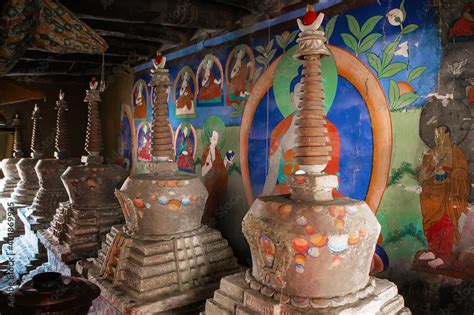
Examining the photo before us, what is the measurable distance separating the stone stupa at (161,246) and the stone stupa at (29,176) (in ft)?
18.2

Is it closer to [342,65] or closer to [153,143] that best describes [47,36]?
[153,143]

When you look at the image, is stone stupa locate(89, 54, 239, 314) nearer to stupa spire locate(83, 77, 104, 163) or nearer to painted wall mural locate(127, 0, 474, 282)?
painted wall mural locate(127, 0, 474, 282)

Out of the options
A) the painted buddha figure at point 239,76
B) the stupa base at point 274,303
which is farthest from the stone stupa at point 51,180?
the stupa base at point 274,303

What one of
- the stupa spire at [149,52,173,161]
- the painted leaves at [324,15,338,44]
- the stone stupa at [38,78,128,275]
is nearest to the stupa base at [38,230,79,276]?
the stone stupa at [38,78,128,275]

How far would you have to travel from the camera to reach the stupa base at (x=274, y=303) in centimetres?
246

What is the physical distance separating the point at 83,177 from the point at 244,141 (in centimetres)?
267

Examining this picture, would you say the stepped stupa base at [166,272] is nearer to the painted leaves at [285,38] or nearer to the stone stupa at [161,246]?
the stone stupa at [161,246]

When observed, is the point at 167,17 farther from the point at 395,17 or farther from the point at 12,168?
the point at 12,168

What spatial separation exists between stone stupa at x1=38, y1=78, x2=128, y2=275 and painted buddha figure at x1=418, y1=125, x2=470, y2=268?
4420 mm

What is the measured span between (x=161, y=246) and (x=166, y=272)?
0.84 ft

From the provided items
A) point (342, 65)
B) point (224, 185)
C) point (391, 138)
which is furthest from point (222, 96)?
point (391, 138)

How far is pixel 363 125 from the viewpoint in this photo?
3.37 m

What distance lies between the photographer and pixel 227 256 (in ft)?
13.8

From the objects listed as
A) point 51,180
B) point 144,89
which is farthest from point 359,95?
point 51,180
